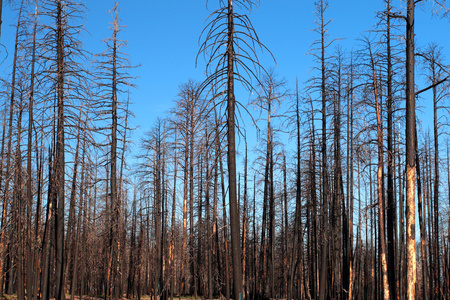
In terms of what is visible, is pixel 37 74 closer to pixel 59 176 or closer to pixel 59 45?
pixel 59 45

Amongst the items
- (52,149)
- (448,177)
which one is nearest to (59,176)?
(52,149)

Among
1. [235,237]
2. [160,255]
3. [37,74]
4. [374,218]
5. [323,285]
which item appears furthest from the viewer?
[374,218]

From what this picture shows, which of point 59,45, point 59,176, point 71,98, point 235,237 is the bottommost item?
point 235,237

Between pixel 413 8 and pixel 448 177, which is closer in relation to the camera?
pixel 413 8

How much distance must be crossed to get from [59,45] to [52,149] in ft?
12.3

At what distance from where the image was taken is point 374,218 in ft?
117

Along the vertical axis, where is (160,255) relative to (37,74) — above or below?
below

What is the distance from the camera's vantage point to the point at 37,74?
14.5 meters

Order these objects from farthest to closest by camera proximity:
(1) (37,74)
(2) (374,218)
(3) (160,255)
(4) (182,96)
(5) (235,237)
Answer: (2) (374,218) → (3) (160,255) → (4) (182,96) → (1) (37,74) → (5) (235,237)

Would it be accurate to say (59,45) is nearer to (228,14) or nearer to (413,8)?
(228,14)

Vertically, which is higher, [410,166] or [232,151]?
[232,151]

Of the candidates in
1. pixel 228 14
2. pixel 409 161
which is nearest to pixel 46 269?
pixel 228 14

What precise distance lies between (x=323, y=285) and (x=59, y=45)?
14.9 metres

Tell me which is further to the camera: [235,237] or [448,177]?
[448,177]
